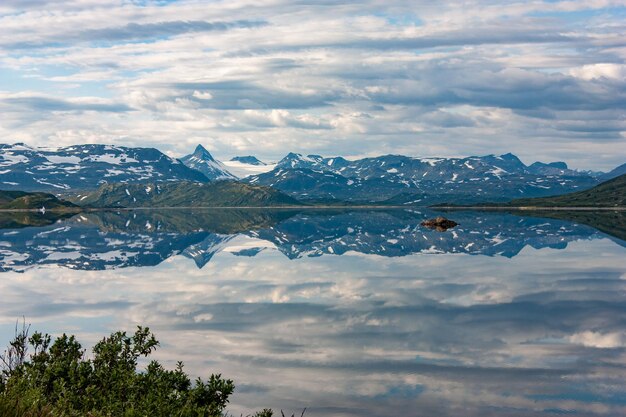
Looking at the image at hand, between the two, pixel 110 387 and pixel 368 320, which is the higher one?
pixel 110 387

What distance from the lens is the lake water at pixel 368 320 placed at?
35969mm

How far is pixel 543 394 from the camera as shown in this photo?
35625mm

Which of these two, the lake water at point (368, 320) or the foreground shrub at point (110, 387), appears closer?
the foreground shrub at point (110, 387)

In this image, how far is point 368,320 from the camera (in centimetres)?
5516

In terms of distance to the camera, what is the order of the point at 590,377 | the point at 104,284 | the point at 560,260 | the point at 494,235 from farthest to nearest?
the point at 494,235 → the point at 560,260 → the point at 104,284 → the point at 590,377

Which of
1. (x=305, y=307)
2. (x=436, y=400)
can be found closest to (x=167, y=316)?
(x=305, y=307)

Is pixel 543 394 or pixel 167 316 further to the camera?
pixel 167 316

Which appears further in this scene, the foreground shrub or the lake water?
the lake water

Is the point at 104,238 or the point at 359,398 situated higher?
the point at 104,238

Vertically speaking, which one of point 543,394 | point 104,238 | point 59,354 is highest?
point 104,238

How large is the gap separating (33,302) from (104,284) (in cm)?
1436

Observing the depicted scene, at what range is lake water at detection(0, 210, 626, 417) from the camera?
35969mm

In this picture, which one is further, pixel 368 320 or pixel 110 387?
pixel 368 320

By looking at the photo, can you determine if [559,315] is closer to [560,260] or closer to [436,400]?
[436,400]
